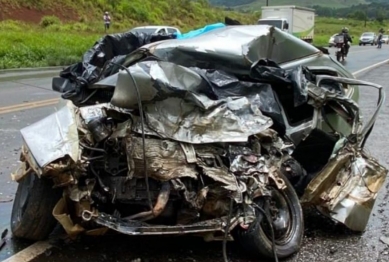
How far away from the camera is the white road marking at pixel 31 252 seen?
3.96m

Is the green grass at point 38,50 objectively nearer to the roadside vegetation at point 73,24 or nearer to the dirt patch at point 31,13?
the roadside vegetation at point 73,24

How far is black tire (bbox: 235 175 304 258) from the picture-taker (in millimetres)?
4086

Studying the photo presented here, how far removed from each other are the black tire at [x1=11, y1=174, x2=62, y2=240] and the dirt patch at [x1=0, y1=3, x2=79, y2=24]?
3557 centimetres

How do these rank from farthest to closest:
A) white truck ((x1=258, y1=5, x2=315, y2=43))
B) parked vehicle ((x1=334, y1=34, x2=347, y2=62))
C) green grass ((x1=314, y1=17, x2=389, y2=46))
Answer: green grass ((x1=314, y1=17, x2=389, y2=46)), white truck ((x1=258, y1=5, x2=315, y2=43)), parked vehicle ((x1=334, y1=34, x2=347, y2=62))

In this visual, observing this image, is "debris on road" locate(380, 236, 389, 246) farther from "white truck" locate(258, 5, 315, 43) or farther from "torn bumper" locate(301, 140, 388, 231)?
"white truck" locate(258, 5, 315, 43)

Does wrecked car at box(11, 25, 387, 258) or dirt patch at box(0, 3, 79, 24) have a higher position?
wrecked car at box(11, 25, 387, 258)

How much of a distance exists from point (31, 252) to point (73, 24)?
125 ft

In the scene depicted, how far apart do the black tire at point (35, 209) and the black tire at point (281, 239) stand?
52.4 inches

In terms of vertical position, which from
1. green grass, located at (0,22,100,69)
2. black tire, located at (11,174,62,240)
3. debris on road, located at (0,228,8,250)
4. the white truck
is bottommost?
the white truck

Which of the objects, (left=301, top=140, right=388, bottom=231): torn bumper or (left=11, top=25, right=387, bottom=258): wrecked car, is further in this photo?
(left=301, top=140, right=388, bottom=231): torn bumper

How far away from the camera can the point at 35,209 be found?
13.4 feet

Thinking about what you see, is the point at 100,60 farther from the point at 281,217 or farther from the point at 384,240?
the point at 384,240

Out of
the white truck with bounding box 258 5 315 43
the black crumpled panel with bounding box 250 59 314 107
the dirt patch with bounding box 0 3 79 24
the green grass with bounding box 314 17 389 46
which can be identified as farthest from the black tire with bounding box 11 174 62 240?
the green grass with bounding box 314 17 389 46

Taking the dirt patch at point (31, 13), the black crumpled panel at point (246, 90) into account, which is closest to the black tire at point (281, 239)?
the black crumpled panel at point (246, 90)
